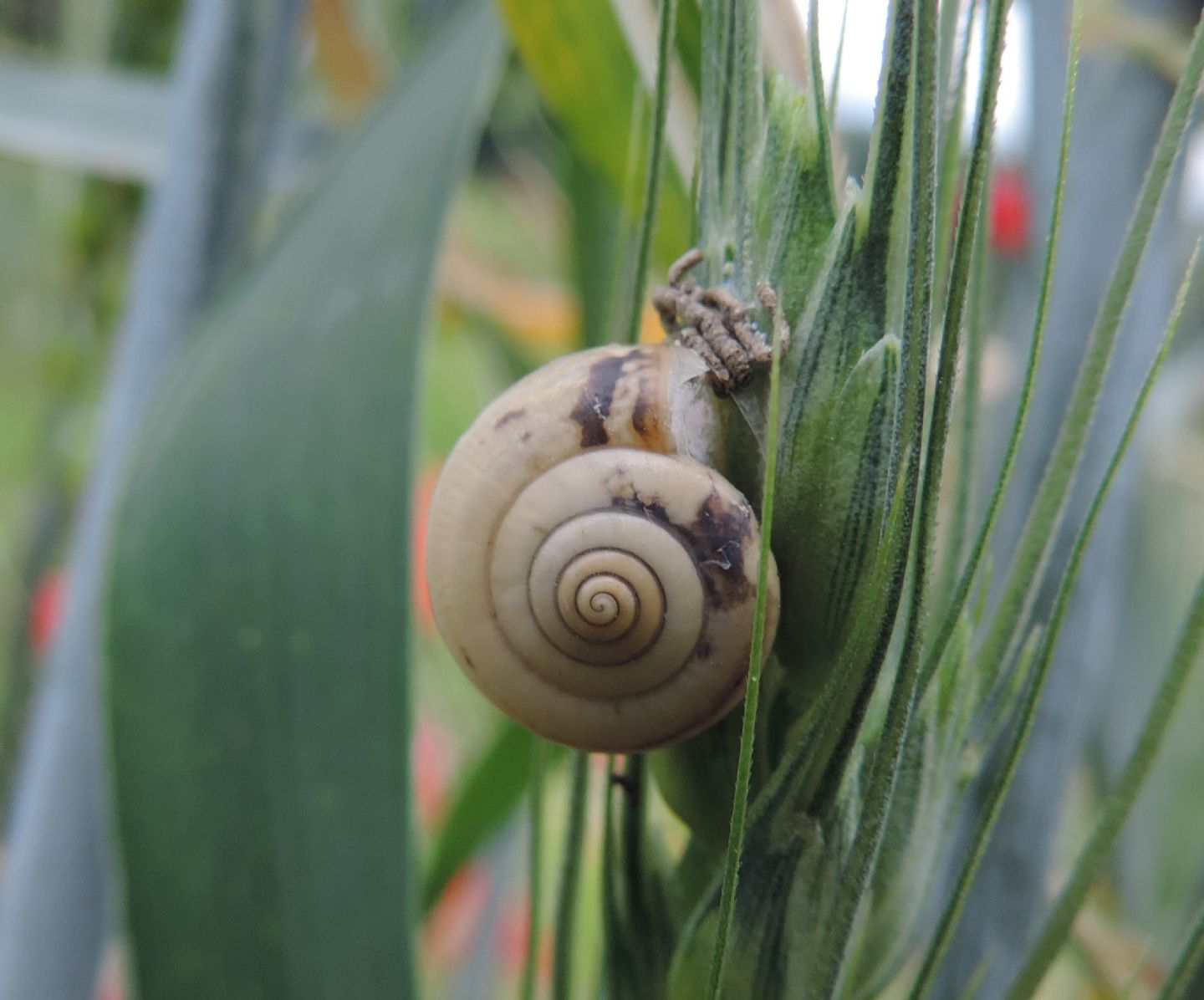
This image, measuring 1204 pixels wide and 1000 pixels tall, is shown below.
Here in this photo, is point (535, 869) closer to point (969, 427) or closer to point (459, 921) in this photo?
point (969, 427)

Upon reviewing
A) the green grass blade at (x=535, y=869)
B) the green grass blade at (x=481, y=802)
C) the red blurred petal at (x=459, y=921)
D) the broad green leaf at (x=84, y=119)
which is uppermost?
the broad green leaf at (x=84, y=119)

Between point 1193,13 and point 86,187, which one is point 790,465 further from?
point 86,187

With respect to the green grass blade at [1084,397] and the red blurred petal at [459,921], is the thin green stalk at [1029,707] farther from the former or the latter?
the red blurred petal at [459,921]

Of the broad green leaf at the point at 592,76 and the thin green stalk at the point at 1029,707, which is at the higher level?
the broad green leaf at the point at 592,76

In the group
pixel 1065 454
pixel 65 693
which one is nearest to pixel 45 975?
pixel 65 693

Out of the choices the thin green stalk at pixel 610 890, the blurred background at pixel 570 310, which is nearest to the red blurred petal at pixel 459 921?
the blurred background at pixel 570 310
